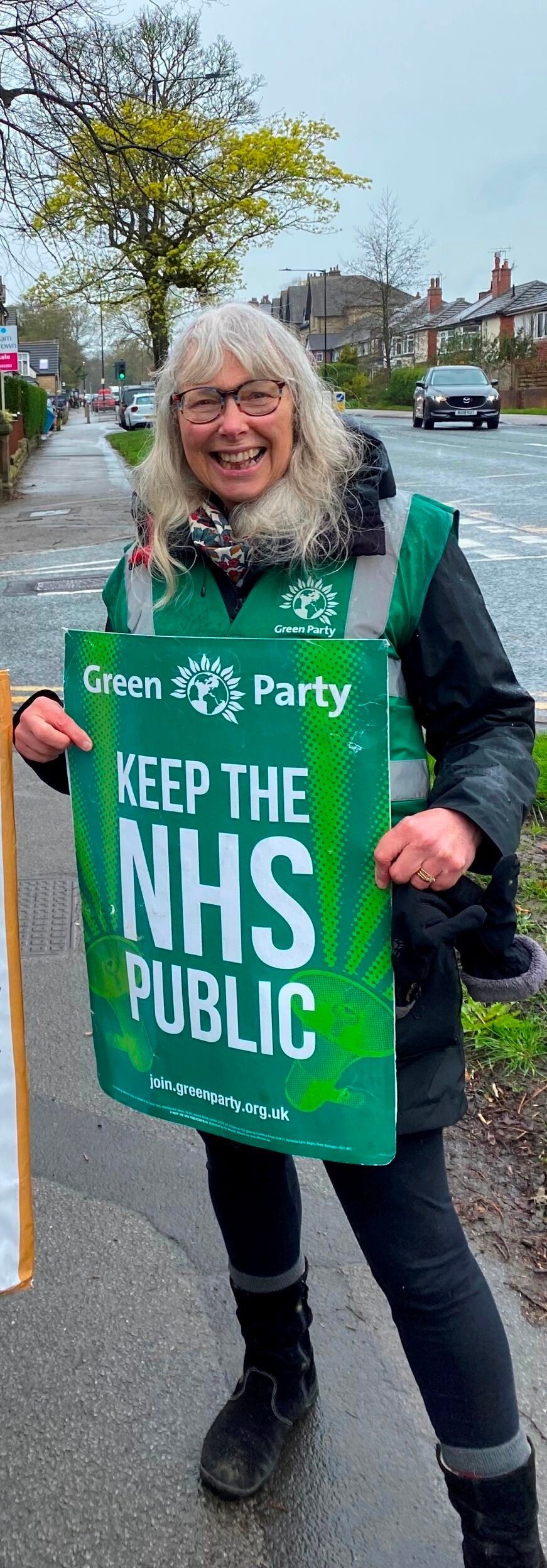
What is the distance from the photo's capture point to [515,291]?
71.6 metres

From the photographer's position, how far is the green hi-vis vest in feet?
5.63

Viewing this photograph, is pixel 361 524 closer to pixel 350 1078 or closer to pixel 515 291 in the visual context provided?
pixel 350 1078

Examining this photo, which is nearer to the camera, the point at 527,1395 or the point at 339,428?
the point at 339,428

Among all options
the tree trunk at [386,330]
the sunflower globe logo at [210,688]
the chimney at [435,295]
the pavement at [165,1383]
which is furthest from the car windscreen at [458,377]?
the chimney at [435,295]

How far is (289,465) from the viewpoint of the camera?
188 centimetres

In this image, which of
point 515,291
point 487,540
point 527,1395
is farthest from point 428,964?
point 515,291

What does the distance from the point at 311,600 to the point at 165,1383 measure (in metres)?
1.51

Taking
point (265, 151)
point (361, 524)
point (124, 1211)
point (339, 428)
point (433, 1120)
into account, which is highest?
point (265, 151)

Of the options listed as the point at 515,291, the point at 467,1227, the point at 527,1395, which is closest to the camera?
the point at 527,1395

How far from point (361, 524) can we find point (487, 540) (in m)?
10.3

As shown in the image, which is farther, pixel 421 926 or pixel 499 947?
pixel 499 947

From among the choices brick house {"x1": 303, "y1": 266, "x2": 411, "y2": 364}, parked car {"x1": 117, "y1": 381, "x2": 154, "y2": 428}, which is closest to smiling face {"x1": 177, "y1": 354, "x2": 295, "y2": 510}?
parked car {"x1": 117, "y1": 381, "x2": 154, "y2": 428}

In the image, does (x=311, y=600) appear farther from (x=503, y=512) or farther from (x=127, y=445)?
(x=127, y=445)

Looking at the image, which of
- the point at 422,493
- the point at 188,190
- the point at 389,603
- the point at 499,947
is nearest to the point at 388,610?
the point at 389,603
